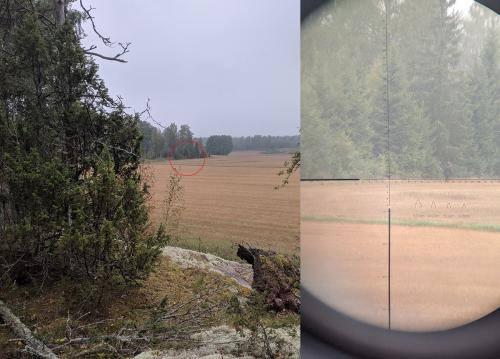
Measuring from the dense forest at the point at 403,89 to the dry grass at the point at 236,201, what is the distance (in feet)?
1.35

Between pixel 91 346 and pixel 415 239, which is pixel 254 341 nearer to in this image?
pixel 91 346

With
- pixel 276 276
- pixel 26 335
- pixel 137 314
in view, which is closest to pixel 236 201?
pixel 276 276

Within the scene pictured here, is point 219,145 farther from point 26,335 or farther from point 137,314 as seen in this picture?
point 26,335

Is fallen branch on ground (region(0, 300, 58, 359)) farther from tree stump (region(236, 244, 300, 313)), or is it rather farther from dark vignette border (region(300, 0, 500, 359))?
dark vignette border (region(300, 0, 500, 359))

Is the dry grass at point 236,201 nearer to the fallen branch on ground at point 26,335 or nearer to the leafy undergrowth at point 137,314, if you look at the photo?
the leafy undergrowth at point 137,314

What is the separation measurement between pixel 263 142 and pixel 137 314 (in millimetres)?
1058

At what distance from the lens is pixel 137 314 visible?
2281mm

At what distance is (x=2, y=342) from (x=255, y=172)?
4.62ft

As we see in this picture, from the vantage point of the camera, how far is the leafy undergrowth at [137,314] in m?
2.10

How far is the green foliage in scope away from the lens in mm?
2346

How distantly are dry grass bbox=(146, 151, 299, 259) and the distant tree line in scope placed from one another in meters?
0.04

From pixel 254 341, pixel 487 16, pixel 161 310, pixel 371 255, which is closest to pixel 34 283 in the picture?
pixel 161 310

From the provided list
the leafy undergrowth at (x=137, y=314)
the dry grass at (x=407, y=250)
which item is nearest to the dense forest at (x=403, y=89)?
the dry grass at (x=407, y=250)

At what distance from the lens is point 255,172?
2.34m
